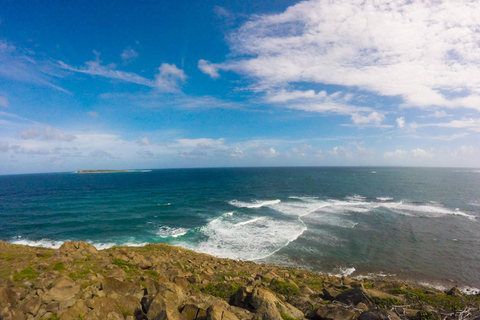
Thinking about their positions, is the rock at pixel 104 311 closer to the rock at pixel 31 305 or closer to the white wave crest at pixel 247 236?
the rock at pixel 31 305

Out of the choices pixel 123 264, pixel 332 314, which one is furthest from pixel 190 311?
pixel 123 264

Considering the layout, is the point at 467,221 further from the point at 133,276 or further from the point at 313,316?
the point at 133,276

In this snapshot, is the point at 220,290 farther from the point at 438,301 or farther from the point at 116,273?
the point at 438,301

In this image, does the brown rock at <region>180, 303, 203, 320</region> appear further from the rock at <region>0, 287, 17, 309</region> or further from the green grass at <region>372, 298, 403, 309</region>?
the green grass at <region>372, 298, 403, 309</region>

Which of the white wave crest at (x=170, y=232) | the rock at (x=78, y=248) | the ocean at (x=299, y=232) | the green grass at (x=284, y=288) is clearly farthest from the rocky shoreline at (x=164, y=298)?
the white wave crest at (x=170, y=232)

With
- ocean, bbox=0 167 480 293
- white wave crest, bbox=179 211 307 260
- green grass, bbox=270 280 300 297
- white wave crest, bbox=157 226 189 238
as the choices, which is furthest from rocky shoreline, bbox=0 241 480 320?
white wave crest, bbox=157 226 189 238

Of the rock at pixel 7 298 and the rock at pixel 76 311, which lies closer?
the rock at pixel 76 311
